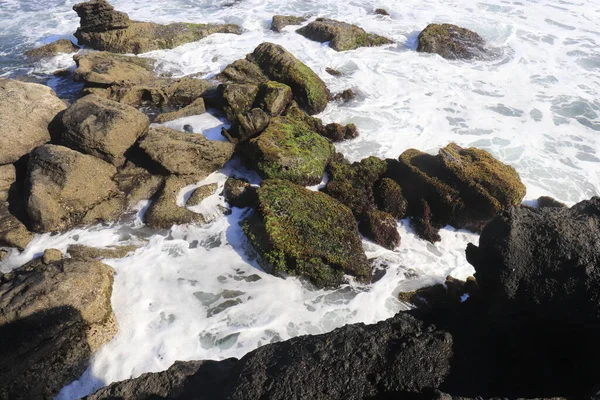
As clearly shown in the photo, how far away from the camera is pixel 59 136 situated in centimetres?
1048

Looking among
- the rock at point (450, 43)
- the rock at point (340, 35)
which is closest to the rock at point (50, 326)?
the rock at point (340, 35)

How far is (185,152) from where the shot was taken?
10.3m

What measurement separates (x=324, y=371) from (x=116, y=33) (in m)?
17.6

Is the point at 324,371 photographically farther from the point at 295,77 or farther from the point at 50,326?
the point at 295,77

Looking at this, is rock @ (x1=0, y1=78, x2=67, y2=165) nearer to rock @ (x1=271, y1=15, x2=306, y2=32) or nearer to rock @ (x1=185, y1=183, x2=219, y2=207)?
rock @ (x1=185, y1=183, x2=219, y2=207)

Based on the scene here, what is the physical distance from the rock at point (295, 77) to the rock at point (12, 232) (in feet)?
28.4

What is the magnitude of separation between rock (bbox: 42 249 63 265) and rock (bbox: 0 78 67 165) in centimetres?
346

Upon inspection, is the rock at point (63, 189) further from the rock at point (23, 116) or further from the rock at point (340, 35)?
the rock at point (340, 35)

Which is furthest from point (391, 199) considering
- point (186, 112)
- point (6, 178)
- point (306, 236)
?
point (6, 178)

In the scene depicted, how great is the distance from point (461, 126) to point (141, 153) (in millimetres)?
10278

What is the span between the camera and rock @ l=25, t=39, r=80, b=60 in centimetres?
1673

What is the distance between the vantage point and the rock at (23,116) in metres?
9.94

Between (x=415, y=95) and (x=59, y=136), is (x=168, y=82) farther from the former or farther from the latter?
(x=415, y=95)

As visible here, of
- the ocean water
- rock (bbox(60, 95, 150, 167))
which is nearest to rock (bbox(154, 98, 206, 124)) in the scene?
the ocean water
